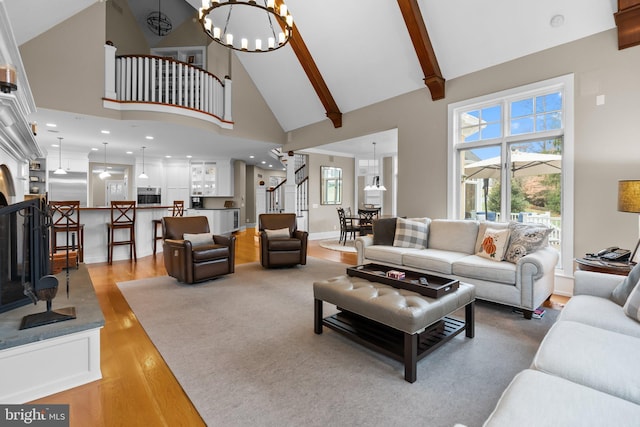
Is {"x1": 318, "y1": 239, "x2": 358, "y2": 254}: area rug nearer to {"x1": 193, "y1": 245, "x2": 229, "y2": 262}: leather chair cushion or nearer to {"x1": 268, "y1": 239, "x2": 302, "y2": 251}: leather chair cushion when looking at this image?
{"x1": 268, "y1": 239, "x2": 302, "y2": 251}: leather chair cushion

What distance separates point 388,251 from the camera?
14.3ft

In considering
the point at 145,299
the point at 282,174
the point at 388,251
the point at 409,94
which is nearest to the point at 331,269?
the point at 388,251

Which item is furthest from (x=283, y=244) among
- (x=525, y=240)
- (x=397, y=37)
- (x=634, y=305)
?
(x=634, y=305)

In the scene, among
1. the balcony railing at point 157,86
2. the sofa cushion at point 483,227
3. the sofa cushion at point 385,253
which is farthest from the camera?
the balcony railing at point 157,86

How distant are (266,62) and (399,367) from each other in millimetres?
6751

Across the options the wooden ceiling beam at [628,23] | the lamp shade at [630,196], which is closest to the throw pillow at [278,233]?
the lamp shade at [630,196]

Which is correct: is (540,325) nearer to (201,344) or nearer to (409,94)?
(201,344)

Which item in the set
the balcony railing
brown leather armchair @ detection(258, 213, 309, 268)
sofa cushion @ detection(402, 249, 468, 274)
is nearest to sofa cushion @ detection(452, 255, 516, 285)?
sofa cushion @ detection(402, 249, 468, 274)

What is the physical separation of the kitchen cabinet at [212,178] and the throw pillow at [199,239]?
5.95 metres

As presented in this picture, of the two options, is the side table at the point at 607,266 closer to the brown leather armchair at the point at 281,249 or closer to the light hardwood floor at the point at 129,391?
the light hardwood floor at the point at 129,391

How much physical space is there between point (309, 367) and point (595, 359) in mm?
1602

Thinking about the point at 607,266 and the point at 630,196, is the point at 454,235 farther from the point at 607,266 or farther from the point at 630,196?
the point at 630,196

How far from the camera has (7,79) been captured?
2025mm

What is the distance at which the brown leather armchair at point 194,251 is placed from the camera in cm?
411
